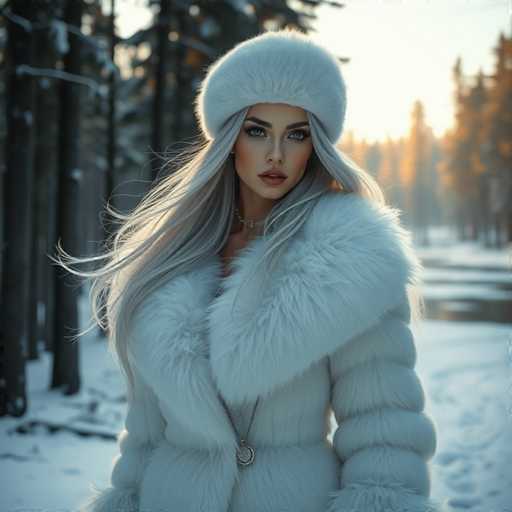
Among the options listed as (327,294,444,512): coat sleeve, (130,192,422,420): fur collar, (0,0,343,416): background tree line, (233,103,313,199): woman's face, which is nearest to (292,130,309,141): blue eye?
(233,103,313,199): woman's face

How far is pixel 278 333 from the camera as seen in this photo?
82.1 inches

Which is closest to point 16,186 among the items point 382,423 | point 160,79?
point 160,79

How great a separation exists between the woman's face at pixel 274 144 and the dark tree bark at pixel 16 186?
6.19 m

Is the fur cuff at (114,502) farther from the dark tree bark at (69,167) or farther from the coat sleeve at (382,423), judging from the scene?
the dark tree bark at (69,167)

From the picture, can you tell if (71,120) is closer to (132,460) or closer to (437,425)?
(437,425)

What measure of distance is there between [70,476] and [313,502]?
4.81 metres

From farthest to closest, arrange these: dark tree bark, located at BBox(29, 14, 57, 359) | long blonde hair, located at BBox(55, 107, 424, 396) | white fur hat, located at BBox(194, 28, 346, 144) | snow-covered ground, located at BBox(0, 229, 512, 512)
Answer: dark tree bark, located at BBox(29, 14, 57, 359)
snow-covered ground, located at BBox(0, 229, 512, 512)
long blonde hair, located at BBox(55, 107, 424, 396)
white fur hat, located at BBox(194, 28, 346, 144)

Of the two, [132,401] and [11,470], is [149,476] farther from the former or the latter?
[11,470]

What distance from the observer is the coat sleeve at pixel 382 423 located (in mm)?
1946

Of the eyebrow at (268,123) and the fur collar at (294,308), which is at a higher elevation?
the eyebrow at (268,123)

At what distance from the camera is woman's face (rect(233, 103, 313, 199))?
240 centimetres

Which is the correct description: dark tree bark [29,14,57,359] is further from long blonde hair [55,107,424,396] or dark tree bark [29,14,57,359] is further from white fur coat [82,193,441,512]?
white fur coat [82,193,441,512]

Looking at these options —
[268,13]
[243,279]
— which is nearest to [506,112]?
[268,13]

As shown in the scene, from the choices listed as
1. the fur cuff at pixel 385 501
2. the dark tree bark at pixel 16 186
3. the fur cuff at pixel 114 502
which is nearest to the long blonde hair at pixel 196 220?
the fur cuff at pixel 114 502
